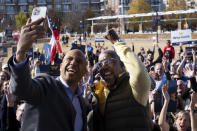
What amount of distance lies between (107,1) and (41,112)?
323 feet

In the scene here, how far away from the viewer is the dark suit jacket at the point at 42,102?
2219 mm

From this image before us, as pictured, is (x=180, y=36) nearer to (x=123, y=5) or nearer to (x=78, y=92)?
(x=78, y=92)

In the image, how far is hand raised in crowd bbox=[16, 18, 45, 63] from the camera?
88.4 inches

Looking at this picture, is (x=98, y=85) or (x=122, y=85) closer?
(x=122, y=85)

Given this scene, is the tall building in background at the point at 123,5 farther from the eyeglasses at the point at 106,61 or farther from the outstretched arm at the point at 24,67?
the outstretched arm at the point at 24,67

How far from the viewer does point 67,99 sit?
2574 millimetres

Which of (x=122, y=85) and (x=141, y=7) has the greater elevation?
(x=141, y=7)

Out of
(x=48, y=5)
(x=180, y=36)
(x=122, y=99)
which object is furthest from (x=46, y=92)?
(x=48, y=5)

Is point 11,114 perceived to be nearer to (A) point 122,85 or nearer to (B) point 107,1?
(A) point 122,85

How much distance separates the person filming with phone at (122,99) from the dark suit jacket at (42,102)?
425mm

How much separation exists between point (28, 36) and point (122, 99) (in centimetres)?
104

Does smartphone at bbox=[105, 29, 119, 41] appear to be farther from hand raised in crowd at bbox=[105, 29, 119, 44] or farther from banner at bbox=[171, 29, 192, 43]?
banner at bbox=[171, 29, 192, 43]

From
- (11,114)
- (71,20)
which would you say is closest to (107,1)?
(71,20)

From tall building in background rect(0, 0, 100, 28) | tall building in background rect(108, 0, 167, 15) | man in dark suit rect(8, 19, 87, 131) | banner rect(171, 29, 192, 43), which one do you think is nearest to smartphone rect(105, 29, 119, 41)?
man in dark suit rect(8, 19, 87, 131)
